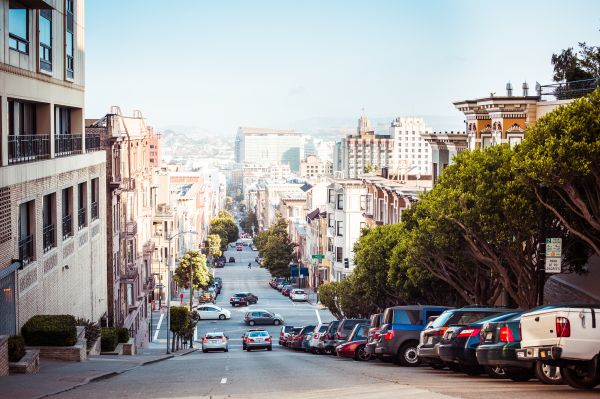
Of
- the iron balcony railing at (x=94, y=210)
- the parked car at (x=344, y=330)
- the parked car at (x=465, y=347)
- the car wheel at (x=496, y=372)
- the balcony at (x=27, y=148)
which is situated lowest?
the parked car at (x=344, y=330)

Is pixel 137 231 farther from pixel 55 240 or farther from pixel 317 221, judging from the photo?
pixel 317 221

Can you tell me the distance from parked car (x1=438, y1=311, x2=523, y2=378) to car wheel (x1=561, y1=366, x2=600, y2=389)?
4.14 meters

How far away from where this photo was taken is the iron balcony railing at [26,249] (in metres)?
33.1

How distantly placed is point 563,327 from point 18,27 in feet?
70.5

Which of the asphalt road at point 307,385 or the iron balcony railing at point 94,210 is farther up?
the iron balcony railing at point 94,210

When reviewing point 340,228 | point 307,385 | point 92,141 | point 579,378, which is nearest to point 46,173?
point 307,385

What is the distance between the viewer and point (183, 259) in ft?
372

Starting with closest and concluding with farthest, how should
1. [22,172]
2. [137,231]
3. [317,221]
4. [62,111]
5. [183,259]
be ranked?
[22,172], [62,111], [137,231], [183,259], [317,221]

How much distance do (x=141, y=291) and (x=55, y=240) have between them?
41747 millimetres

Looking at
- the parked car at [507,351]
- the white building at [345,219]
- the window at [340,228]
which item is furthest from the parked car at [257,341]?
the window at [340,228]

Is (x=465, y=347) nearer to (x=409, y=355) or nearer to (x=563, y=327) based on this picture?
(x=563, y=327)

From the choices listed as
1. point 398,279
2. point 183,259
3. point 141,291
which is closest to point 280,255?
point 183,259

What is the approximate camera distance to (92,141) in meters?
55.2

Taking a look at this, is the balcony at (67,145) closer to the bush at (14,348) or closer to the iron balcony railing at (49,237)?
the iron balcony railing at (49,237)
